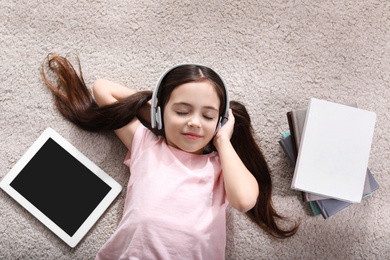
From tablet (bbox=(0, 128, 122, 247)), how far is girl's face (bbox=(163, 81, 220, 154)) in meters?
0.34

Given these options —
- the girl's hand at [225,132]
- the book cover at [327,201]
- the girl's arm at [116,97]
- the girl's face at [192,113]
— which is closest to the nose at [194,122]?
the girl's face at [192,113]

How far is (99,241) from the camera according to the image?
1013 millimetres

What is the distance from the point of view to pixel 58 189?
99 centimetres

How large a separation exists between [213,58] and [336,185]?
552 millimetres

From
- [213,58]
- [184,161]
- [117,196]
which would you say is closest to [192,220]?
[184,161]

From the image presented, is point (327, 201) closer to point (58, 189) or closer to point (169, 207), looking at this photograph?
point (169, 207)

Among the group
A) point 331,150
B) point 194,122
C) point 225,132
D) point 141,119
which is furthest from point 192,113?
point 331,150

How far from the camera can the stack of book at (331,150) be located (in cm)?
96

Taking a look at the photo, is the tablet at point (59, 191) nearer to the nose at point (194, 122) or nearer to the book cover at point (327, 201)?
the nose at point (194, 122)

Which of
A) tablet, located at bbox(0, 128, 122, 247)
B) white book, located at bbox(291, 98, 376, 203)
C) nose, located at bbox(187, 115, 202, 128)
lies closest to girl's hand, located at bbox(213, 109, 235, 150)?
nose, located at bbox(187, 115, 202, 128)

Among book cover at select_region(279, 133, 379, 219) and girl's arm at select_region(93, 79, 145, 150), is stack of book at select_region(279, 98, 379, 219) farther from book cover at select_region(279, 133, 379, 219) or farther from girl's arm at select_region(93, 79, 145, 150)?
girl's arm at select_region(93, 79, 145, 150)

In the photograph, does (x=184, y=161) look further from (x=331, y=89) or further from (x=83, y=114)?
(x=331, y=89)

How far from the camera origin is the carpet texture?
1.04 m

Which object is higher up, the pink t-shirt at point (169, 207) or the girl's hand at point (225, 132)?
the girl's hand at point (225, 132)
